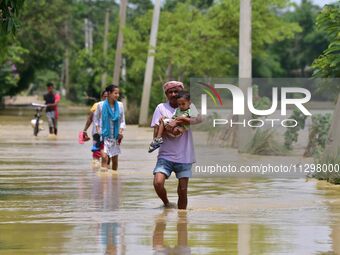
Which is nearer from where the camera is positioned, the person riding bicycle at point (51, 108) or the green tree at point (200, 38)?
the person riding bicycle at point (51, 108)

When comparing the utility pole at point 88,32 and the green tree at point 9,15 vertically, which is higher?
the utility pole at point 88,32

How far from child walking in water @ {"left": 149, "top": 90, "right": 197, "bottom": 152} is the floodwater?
977mm

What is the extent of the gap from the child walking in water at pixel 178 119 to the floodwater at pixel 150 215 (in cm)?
98

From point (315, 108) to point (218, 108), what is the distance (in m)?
2.59

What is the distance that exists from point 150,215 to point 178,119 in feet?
4.30

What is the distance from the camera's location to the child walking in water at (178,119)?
1570 cm

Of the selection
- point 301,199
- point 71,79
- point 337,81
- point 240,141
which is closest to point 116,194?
point 301,199

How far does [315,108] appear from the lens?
1252 inches

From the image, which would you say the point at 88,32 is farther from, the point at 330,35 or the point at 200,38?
the point at 330,35

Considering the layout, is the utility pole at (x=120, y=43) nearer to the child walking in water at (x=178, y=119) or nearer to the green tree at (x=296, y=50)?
the child walking in water at (x=178, y=119)

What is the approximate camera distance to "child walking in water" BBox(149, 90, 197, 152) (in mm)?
15703

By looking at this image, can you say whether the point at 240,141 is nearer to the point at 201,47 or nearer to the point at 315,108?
the point at 315,108

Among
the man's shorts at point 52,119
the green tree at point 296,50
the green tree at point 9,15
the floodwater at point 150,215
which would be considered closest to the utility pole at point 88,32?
the green tree at point 296,50

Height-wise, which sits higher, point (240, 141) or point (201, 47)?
point (201, 47)
